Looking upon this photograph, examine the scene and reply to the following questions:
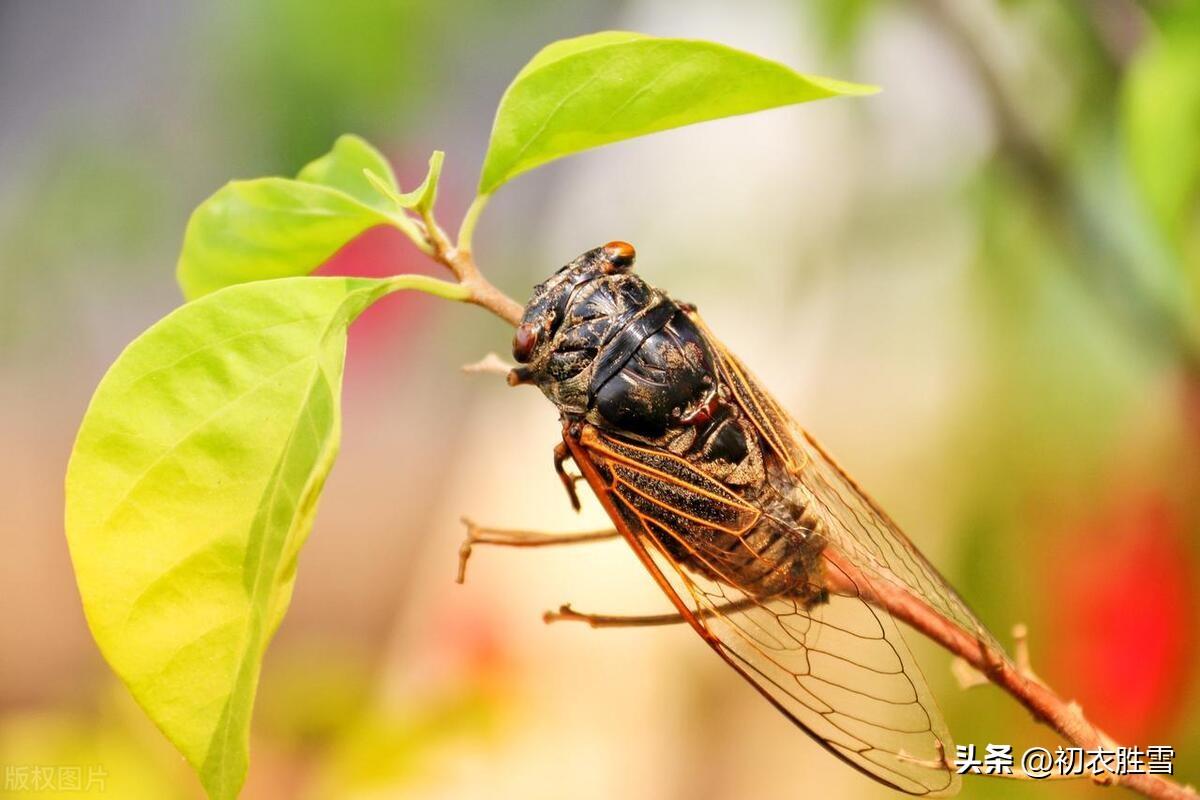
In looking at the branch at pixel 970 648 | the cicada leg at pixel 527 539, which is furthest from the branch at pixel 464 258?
the cicada leg at pixel 527 539

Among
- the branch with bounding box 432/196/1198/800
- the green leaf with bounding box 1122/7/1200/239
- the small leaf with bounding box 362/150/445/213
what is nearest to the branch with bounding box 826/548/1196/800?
the branch with bounding box 432/196/1198/800

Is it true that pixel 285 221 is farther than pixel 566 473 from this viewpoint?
No

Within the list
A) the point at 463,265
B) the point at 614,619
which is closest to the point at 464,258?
the point at 463,265

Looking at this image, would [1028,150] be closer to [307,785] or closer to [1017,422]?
[1017,422]

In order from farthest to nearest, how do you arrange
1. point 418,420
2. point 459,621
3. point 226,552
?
point 418,420, point 459,621, point 226,552

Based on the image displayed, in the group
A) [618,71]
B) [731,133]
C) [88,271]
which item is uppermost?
[731,133]

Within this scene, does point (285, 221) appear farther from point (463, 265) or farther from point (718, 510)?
point (718, 510)

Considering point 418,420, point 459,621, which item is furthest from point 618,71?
point 418,420

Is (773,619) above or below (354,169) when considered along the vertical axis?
below
